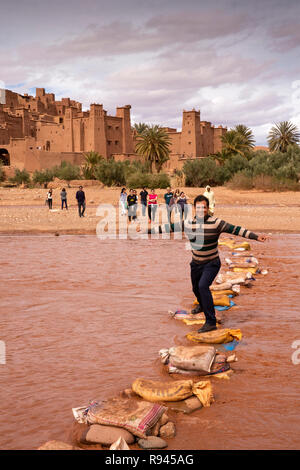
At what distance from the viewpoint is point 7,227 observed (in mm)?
22141

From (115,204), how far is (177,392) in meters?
32.8

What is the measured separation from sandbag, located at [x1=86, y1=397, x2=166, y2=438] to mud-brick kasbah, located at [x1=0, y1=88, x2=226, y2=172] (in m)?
68.3

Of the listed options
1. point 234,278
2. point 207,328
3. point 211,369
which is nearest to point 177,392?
point 211,369

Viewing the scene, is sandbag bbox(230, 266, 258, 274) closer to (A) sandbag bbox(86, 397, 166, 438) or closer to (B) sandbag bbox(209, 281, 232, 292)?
(B) sandbag bbox(209, 281, 232, 292)

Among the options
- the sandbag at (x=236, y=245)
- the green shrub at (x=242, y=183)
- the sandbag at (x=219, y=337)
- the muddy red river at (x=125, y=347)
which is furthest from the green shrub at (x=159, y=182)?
the sandbag at (x=219, y=337)

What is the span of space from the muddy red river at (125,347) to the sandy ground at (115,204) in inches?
352

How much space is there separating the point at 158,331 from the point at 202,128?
7598cm

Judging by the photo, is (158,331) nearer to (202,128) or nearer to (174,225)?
(174,225)

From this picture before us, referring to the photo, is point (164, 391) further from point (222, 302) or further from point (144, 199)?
point (144, 199)

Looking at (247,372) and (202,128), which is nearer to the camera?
(247,372)

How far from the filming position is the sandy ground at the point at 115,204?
21.5 meters

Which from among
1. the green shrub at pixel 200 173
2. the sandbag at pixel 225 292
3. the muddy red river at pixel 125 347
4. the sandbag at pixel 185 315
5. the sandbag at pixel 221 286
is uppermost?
the green shrub at pixel 200 173

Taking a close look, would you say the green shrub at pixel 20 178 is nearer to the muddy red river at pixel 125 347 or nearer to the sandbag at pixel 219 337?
the muddy red river at pixel 125 347

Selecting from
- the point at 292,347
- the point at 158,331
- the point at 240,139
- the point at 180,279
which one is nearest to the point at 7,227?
the point at 180,279
